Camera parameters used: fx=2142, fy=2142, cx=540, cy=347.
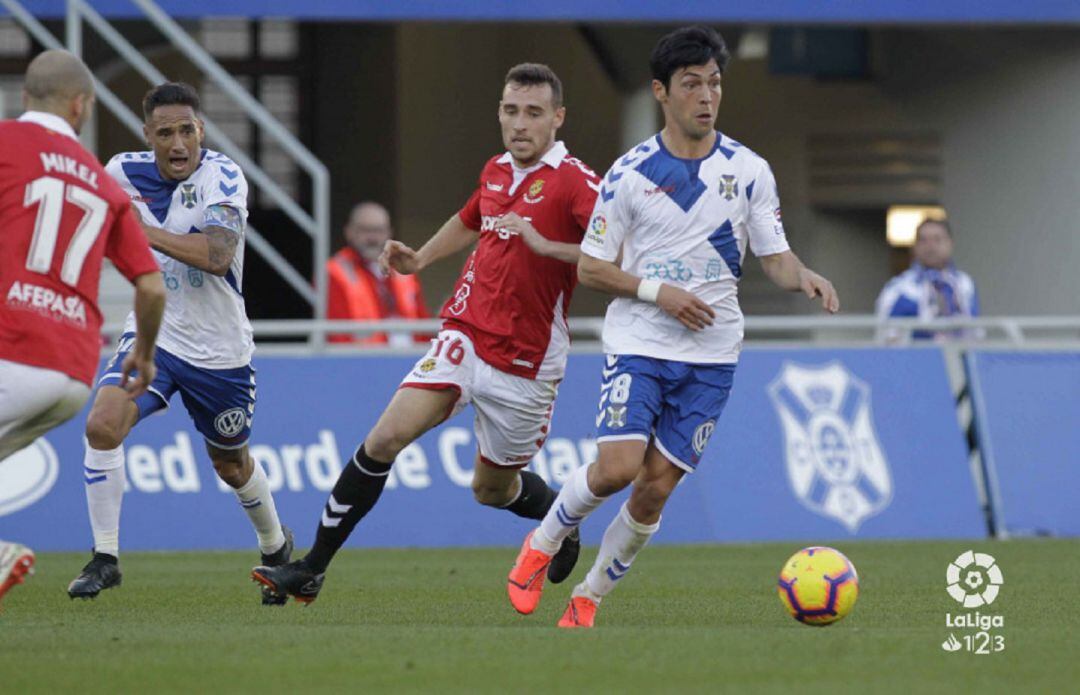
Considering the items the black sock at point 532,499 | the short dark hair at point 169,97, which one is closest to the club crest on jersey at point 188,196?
the short dark hair at point 169,97

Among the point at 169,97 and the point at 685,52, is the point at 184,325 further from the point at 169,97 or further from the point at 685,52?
the point at 685,52

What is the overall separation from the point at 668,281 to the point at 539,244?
2.40 feet

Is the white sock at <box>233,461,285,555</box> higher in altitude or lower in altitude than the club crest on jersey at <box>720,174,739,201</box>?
lower

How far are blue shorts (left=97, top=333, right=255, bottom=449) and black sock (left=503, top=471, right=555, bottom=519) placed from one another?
1.41 m

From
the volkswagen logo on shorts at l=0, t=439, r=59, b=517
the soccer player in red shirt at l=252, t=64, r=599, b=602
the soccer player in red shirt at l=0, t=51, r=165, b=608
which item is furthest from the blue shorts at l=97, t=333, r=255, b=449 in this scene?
the volkswagen logo on shorts at l=0, t=439, r=59, b=517

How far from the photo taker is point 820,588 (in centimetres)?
872

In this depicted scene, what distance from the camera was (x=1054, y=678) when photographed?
23.0 ft

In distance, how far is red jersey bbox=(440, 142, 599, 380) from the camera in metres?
9.80

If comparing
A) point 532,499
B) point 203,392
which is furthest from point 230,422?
point 532,499

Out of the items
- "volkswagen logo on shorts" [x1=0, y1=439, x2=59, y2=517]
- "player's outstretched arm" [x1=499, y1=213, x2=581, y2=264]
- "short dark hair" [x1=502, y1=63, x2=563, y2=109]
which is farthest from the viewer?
"volkswagen logo on shorts" [x1=0, y1=439, x2=59, y2=517]

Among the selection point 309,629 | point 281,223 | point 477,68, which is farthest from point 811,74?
point 309,629

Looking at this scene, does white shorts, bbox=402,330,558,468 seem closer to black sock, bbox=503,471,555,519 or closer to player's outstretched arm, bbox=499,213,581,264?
black sock, bbox=503,471,555,519

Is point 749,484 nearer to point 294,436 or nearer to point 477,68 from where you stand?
point 294,436

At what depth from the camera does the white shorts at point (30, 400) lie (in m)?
7.44
